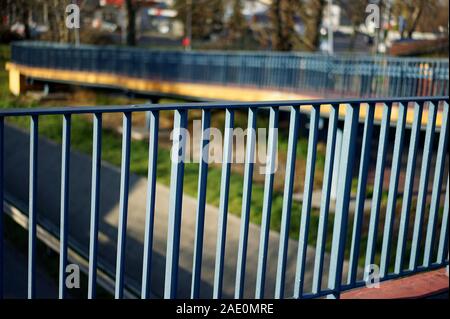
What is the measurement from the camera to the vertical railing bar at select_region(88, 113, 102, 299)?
2.48 metres

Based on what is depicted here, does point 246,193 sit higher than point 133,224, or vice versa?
point 246,193

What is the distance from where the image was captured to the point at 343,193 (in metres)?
3.23

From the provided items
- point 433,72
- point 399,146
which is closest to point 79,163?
point 433,72

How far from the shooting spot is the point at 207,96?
1747cm

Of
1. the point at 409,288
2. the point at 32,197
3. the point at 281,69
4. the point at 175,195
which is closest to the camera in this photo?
the point at 32,197

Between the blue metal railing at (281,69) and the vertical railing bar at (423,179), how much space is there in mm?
8764

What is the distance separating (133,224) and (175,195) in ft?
32.6

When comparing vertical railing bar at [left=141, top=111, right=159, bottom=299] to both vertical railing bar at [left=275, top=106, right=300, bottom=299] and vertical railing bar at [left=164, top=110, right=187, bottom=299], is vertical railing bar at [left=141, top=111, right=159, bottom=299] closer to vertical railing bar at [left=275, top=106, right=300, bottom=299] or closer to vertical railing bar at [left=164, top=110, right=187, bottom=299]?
vertical railing bar at [left=164, top=110, right=187, bottom=299]

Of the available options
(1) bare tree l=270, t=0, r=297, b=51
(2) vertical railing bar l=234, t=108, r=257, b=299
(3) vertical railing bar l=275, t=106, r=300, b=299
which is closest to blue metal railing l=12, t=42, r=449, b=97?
(1) bare tree l=270, t=0, r=297, b=51

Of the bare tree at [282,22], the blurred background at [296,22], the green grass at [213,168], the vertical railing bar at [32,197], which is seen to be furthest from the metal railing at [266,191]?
the bare tree at [282,22]

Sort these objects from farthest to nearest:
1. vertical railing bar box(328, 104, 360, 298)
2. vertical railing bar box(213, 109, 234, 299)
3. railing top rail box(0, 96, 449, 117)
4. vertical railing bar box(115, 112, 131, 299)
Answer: vertical railing bar box(328, 104, 360, 298), vertical railing bar box(213, 109, 234, 299), vertical railing bar box(115, 112, 131, 299), railing top rail box(0, 96, 449, 117)

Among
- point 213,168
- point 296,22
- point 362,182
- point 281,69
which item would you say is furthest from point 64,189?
point 296,22

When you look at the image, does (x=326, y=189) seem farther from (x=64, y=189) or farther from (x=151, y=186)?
(x=64, y=189)

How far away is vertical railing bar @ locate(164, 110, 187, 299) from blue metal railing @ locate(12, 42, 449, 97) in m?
10.2
